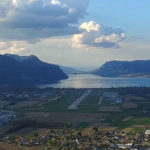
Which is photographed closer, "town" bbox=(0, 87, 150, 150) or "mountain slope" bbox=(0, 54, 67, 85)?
"town" bbox=(0, 87, 150, 150)

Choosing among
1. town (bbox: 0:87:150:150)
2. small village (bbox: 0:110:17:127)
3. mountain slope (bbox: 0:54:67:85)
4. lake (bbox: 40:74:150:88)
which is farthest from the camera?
mountain slope (bbox: 0:54:67:85)

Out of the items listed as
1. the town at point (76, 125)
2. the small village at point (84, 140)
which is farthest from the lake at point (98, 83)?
the small village at point (84, 140)

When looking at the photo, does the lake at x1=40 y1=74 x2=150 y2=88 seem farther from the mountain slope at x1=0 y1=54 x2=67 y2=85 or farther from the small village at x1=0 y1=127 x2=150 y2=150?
the small village at x1=0 y1=127 x2=150 y2=150

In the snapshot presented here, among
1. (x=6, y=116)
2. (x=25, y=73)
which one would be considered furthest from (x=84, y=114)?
(x=25, y=73)

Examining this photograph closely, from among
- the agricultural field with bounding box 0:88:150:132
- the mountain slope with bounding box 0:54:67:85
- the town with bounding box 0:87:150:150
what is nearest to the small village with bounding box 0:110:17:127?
the town with bounding box 0:87:150:150

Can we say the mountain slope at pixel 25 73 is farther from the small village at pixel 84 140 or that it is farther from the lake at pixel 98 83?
the small village at pixel 84 140

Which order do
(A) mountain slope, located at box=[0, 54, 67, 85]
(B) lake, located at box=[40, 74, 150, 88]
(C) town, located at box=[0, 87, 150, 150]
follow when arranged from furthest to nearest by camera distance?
(A) mountain slope, located at box=[0, 54, 67, 85], (B) lake, located at box=[40, 74, 150, 88], (C) town, located at box=[0, 87, 150, 150]
